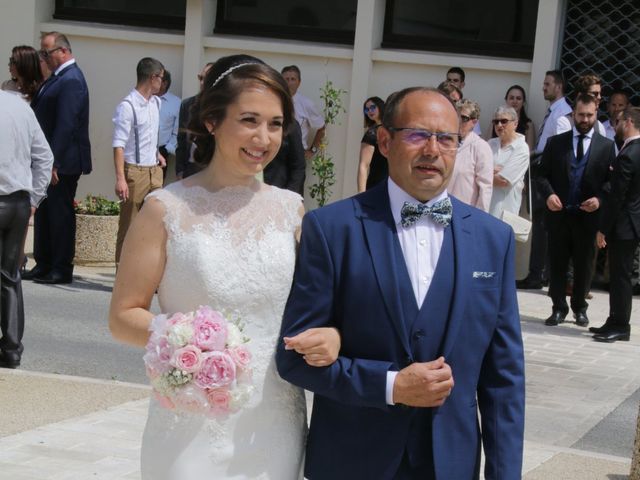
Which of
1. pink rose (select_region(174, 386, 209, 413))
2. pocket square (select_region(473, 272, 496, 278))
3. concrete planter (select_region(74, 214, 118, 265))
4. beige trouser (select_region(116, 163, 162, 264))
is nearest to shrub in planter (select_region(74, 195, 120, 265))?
concrete planter (select_region(74, 214, 118, 265))

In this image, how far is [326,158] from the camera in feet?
51.0

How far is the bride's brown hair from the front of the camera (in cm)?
373

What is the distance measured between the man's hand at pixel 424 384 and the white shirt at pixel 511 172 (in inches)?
361

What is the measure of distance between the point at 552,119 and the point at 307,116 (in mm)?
3267

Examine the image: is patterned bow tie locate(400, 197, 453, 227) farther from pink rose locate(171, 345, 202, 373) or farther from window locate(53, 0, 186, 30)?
window locate(53, 0, 186, 30)

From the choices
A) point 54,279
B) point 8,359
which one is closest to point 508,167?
point 54,279

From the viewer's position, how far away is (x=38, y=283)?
40.7 ft

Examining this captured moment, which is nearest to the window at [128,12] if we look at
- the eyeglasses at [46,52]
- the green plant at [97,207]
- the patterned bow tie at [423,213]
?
the green plant at [97,207]

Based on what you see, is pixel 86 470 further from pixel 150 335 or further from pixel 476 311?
pixel 476 311

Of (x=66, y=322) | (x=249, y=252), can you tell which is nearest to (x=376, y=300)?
(x=249, y=252)

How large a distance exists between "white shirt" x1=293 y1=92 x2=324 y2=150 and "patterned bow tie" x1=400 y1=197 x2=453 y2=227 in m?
11.6

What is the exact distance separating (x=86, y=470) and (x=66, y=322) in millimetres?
4568

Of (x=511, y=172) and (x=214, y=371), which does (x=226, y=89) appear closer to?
(x=214, y=371)

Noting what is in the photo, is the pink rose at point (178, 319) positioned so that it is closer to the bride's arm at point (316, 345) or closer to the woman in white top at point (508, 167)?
the bride's arm at point (316, 345)
